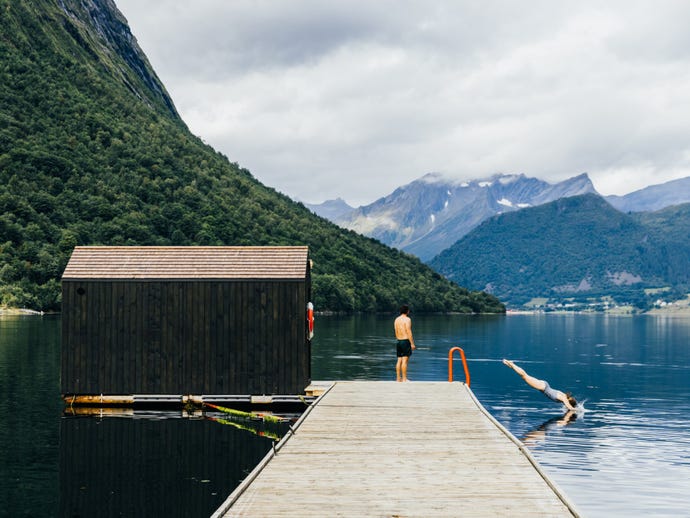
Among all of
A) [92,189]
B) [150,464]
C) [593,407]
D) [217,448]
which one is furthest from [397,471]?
[92,189]

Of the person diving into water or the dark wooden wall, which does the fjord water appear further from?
the dark wooden wall

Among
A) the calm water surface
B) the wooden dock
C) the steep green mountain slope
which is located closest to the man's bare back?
the calm water surface

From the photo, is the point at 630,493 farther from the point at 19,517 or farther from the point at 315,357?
the point at 315,357

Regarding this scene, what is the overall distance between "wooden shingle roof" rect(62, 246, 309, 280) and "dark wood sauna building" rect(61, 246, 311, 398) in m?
0.06

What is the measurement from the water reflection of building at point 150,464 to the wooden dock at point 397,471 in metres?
2.20

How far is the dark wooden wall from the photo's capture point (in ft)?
100

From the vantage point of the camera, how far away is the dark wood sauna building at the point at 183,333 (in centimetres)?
3052

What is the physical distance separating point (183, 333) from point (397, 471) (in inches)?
610

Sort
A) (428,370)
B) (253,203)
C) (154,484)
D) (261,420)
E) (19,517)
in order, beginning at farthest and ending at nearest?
(253,203) → (428,370) → (261,420) → (154,484) → (19,517)

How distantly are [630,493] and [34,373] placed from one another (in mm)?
33332

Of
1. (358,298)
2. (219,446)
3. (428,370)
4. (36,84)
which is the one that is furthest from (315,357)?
(36,84)

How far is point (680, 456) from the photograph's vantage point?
85.8 feet

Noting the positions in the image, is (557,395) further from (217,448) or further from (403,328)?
(217,448)

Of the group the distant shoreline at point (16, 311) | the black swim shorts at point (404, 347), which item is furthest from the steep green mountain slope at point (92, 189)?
the black swim shorts at point (404, 347)
